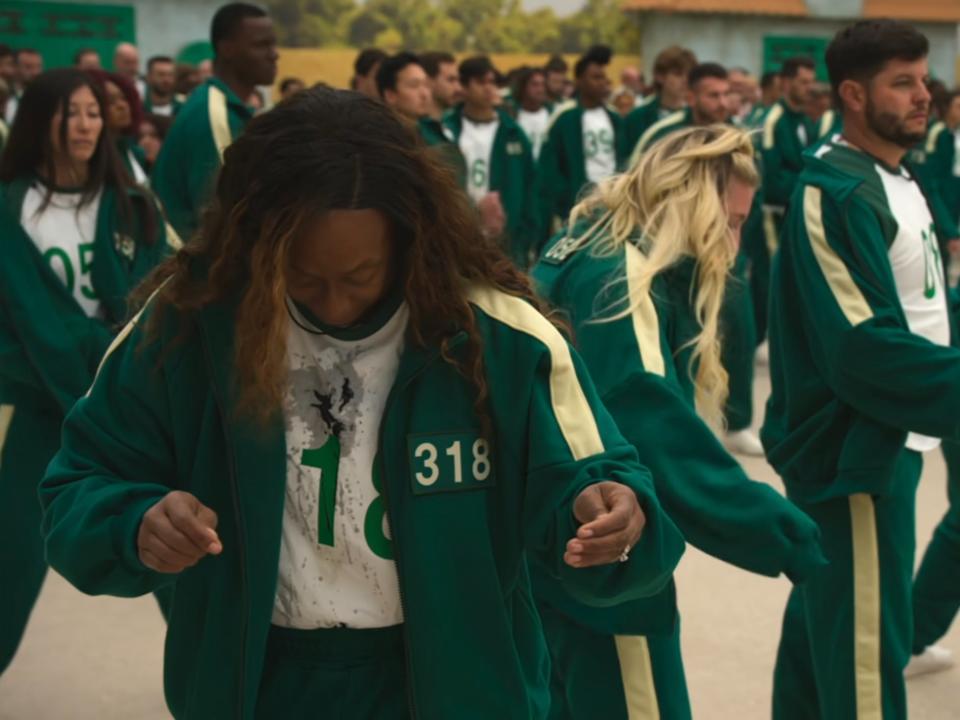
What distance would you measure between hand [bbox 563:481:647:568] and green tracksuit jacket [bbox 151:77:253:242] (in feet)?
12.0

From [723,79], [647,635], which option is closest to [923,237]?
[647,635]

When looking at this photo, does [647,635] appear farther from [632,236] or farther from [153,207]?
[153,207]

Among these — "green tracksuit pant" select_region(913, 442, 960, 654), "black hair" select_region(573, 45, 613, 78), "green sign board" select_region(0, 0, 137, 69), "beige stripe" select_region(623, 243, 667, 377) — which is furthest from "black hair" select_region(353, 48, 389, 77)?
"green sign board" select_region(0, 0, 137, 69)

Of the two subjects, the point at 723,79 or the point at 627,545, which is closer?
the point at 627,545

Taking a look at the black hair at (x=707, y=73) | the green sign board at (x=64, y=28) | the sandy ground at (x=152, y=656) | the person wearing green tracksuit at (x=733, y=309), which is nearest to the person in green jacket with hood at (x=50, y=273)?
the sandy ground at (x=152, y=656)

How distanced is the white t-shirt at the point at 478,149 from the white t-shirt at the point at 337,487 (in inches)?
301

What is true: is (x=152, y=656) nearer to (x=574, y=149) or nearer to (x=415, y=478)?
(x=415, y=478)

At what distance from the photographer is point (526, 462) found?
1960mm

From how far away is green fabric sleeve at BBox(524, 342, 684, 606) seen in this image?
1872mm

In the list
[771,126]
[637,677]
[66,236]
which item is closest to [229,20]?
[66,236]

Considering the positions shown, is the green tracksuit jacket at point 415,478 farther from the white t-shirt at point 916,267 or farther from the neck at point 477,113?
the neck at point 477,113

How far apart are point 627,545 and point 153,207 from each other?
2771mm

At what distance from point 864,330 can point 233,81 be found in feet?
10.9

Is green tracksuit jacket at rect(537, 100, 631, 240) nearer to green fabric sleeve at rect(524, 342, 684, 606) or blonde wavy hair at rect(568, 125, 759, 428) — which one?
blonde wavy hair at rect(568, 125, 759, 428)
